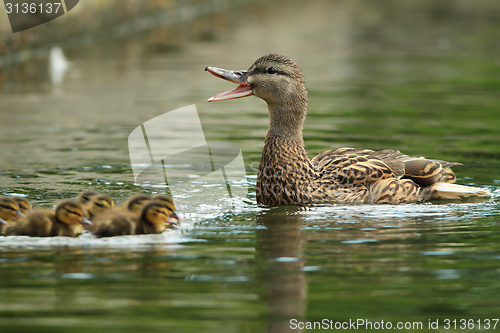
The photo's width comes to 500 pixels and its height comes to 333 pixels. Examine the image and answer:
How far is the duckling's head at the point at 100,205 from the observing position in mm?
5617

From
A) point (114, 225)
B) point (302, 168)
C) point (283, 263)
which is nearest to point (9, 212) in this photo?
point (114, 225)

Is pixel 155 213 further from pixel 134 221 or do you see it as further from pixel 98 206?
pixel 98 206

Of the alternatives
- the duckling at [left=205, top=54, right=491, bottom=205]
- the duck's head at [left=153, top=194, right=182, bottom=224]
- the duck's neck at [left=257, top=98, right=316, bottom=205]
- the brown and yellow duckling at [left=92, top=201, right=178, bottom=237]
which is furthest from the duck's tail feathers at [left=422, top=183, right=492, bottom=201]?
the brown and yellow duckling at [left=92, top=201, right=178, bottom=237]

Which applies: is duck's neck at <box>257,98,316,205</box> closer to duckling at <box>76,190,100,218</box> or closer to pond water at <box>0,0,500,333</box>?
pond water at <box>0,0,500,333</box>

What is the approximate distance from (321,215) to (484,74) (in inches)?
356

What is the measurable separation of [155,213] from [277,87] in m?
1.78

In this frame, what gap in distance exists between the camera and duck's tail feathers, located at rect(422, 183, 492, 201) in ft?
21.4

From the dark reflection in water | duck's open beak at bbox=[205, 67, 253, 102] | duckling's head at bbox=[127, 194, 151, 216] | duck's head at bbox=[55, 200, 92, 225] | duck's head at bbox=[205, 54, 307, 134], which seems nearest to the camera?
the dark reflection in water

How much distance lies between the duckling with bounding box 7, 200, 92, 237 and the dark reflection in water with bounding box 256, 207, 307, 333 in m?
1.23

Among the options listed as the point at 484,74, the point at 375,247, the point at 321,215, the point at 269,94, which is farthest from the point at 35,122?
the point at 484,74

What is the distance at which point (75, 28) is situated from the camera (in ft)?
55.4

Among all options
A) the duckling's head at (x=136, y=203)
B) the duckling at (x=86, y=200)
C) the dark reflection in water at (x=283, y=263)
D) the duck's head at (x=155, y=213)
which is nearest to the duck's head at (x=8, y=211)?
the duckling at (x=86, y=200)

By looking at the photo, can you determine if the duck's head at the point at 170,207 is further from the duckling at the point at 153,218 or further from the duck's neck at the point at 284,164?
the duck's neck at the point at 284,164

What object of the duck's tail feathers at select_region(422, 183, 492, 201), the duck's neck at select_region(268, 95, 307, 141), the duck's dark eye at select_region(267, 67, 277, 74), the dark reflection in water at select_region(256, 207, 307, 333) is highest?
the duck's dark eye at select_region(267, 67, 277, 74)
